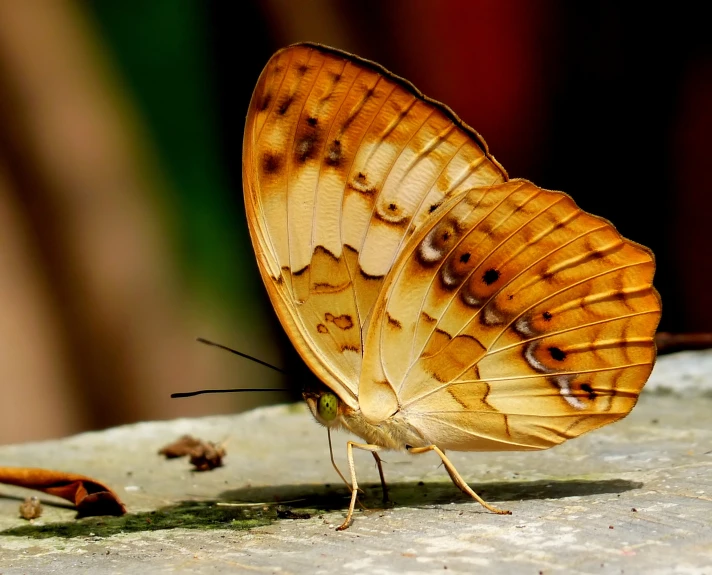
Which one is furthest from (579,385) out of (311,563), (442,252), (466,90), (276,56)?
(466,90)

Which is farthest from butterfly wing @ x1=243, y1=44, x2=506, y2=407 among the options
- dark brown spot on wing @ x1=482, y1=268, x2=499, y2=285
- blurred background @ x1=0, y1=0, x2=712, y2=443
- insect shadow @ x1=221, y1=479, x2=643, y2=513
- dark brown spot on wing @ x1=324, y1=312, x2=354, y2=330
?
blurred background @ x1=0, y1=0, x2=712, y2=443

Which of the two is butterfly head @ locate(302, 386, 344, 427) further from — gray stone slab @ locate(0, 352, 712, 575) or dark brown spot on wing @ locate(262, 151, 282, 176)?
dark brown spot on wing @ locate(262, 151, 282, 176)

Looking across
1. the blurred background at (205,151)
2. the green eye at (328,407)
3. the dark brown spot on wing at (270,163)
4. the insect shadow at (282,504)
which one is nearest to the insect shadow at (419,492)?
the insect shadow at (282,504)

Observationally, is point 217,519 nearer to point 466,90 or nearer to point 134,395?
point 134,395

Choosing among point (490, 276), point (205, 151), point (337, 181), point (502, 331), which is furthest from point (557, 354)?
point (205, 151)

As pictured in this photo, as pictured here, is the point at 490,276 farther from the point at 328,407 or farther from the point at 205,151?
the point at 205,151
